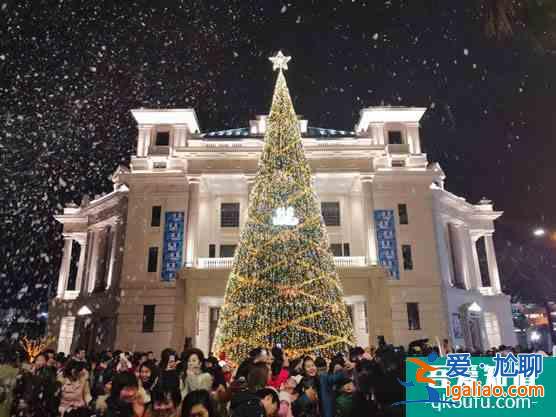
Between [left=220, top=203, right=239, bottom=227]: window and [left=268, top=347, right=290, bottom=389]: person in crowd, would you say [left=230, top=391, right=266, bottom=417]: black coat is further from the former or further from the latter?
[left=220, top=203, right=239, bottom=227]: window

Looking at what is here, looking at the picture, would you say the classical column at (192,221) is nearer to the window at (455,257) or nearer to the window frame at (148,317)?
the window frame at (148,317)

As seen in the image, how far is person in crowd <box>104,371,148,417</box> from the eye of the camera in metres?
5.48

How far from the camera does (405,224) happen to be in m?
34.4

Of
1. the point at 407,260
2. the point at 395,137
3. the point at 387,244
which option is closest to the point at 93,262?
the point at 387,244

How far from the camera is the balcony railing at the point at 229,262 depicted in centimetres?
2995

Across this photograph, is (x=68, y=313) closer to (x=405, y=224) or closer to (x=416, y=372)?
(x=405, y=224)

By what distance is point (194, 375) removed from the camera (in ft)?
25.1

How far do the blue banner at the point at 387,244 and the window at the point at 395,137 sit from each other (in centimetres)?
735

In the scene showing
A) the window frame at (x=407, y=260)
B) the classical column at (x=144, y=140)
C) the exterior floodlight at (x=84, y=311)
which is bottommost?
the exterior floodlight at (x=84, y=311)

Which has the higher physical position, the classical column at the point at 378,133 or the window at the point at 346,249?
the classical column at the point at 378,133

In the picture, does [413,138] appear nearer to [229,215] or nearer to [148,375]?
[229,215]

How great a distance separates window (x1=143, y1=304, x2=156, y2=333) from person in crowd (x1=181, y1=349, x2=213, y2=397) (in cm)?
2506

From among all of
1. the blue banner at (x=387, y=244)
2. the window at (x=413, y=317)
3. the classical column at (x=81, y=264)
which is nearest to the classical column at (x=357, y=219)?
the blue banner at (x=387, y=244)

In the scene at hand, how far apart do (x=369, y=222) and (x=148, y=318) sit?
16.2 meters
